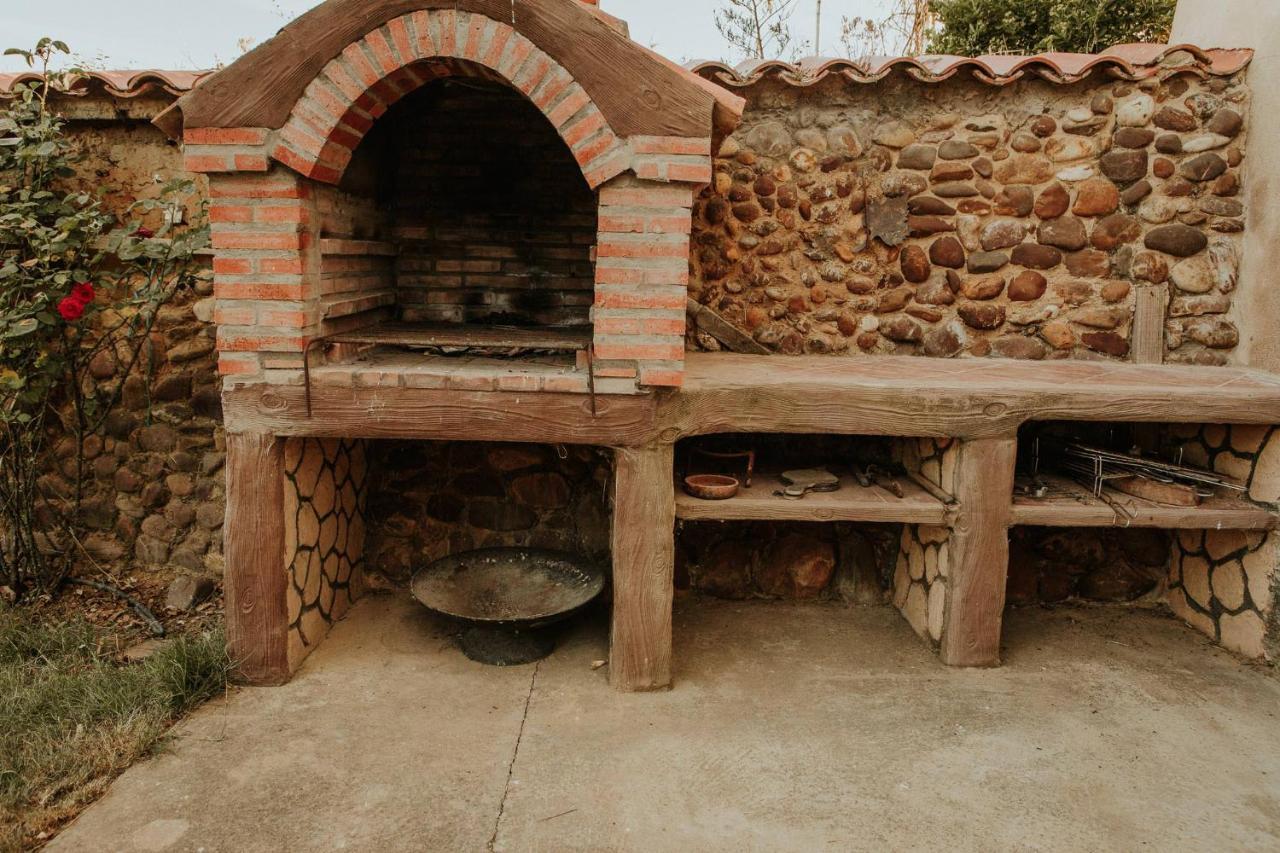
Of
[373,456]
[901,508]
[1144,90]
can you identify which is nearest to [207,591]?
[373,456]

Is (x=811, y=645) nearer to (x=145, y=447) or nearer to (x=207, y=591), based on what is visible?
(x=207, y=591)

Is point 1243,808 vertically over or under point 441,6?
under

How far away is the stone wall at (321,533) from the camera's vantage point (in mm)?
4008

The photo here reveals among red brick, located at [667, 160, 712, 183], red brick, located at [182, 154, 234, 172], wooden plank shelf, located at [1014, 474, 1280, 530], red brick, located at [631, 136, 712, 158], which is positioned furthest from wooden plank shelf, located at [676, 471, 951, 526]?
red brick, located at [182, 154, 234, 172]

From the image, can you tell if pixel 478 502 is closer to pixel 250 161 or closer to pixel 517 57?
pixel 250 161

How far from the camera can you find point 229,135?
345 centimetres

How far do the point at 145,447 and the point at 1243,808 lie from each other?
221 inches

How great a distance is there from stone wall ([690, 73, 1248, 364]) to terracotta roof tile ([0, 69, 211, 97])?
9.11ft

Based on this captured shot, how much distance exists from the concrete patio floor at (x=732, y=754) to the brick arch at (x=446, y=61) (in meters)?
2.32

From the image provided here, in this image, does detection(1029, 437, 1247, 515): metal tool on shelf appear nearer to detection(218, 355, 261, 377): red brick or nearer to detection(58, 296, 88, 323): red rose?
detection(218, 355, 261, 377): red brick

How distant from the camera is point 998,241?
480cm

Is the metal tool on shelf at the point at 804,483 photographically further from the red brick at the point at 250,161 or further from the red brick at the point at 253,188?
the red brick at the point at 250,161

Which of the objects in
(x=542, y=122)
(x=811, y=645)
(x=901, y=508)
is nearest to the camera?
(x=901, y=508)

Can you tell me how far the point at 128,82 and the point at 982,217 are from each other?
15.2 feet
